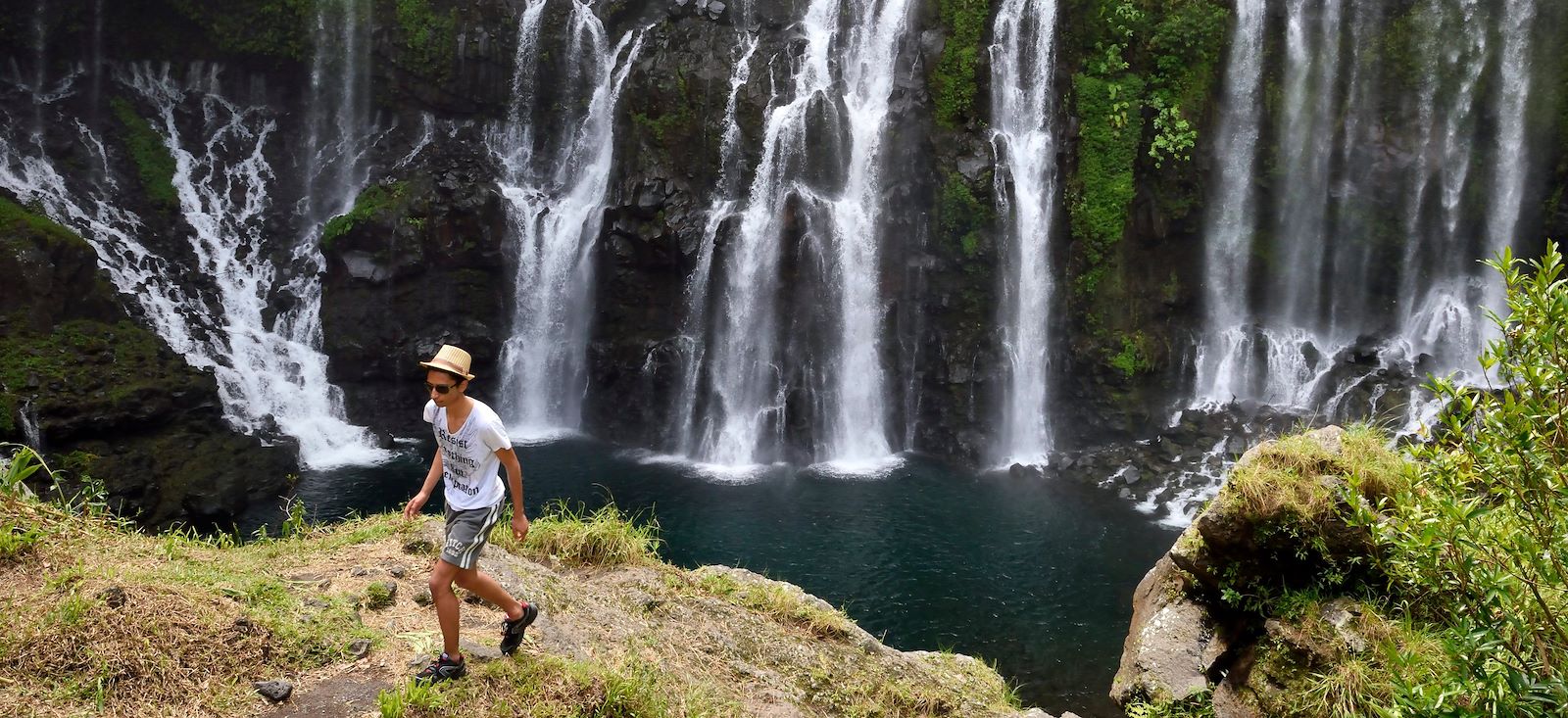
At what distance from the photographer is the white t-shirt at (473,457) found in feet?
15.5

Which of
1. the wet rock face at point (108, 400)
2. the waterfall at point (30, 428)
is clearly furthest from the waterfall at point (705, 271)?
the waterfall at point (30, 428)

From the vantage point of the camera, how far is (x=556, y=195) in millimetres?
22859

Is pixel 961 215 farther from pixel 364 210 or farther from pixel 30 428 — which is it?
pixel 30 428

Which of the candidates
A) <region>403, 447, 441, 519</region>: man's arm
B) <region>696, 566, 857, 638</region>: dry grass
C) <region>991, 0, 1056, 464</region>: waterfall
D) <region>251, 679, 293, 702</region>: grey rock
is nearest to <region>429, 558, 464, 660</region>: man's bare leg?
<region>403, 447, 441, 519</region>: man's arm

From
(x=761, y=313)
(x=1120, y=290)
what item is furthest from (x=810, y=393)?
(x=1120, y=290)

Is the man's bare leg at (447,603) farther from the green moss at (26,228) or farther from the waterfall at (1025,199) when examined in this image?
the green moss at (26,228)

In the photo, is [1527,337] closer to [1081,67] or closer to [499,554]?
[499,554]

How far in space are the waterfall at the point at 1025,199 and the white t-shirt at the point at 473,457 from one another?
659 inches

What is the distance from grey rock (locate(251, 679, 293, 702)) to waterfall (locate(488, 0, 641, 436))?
17863 millimetres

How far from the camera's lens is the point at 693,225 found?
20.9 m

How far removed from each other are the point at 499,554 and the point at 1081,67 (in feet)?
56.6

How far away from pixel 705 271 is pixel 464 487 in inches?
649

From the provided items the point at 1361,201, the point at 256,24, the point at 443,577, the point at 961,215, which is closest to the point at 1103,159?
the point at 961,215

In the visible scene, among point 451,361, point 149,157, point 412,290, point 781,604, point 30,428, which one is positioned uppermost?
point 149,157
